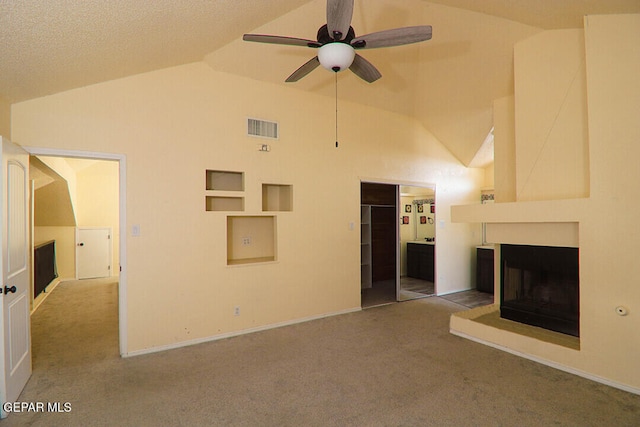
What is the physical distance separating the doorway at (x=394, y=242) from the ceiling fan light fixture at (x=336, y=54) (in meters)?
3.25

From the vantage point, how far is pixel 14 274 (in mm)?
2506

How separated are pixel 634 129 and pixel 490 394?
246 cm

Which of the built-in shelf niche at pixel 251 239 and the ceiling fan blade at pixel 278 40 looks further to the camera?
the built-in shelf niche at pixel 251 239

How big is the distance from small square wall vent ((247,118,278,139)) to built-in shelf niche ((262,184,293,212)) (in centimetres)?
73

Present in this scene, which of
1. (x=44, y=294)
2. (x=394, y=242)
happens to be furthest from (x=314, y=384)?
(x=44, y=294)

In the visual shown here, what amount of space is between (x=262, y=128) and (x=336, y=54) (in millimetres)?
1951

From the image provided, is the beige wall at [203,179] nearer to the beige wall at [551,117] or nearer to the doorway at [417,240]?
the doorway at [417,240]

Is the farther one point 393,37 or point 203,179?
point 203,179

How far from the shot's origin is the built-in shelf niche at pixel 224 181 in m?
3.95

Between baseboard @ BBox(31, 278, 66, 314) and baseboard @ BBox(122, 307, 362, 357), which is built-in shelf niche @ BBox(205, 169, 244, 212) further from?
baseboard @ BBox(31, 278, 66, 314)

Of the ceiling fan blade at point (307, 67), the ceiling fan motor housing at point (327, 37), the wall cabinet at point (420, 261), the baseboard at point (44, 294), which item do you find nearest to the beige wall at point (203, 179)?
the ceiling fan blade at point (307, 67)

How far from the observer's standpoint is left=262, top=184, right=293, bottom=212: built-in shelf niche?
14.5 feet

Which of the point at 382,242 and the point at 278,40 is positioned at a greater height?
the point at 278,40

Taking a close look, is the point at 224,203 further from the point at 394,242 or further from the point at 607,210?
the point at 607,210
